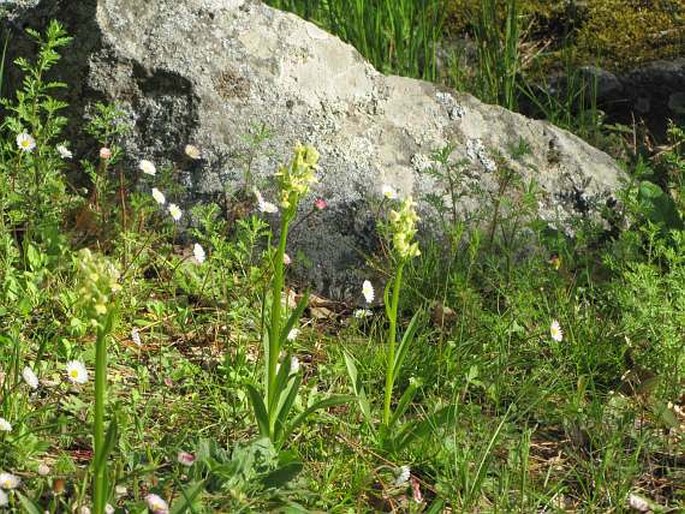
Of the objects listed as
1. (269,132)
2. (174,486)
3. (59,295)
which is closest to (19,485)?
(174,486)

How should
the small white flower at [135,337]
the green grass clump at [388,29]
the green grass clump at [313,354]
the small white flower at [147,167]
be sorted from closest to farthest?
the green grass clump at [313,354] < the small white flower at [135,337] < the small white flower at [147,167] < the green grass clump at [388,29]

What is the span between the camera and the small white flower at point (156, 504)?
1.97 meters

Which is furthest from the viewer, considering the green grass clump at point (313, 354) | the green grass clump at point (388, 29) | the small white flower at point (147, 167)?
the green grass clump at point (388, 29)

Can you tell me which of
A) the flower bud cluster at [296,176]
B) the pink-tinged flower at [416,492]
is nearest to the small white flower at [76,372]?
the flower bud cluster at [296,176]

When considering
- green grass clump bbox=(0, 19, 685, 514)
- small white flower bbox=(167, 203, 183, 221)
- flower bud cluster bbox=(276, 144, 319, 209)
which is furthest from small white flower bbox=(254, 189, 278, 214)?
flower bud cluster bbox=(276, 144, 319, 209)

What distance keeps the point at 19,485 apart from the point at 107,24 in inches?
69.6

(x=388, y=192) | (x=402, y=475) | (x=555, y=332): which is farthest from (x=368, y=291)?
(x=402, y=475)

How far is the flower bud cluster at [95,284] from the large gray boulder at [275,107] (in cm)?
157

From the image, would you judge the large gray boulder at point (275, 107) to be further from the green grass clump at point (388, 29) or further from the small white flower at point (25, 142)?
the green grass clump at point (388, 29)

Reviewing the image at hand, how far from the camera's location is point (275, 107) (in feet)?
11.3

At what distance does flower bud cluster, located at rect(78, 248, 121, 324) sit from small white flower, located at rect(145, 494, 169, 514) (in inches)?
17.8

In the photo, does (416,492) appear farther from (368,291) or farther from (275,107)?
→ (275,107)

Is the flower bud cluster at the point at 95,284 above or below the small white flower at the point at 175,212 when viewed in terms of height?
above

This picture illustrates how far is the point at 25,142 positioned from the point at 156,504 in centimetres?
147
